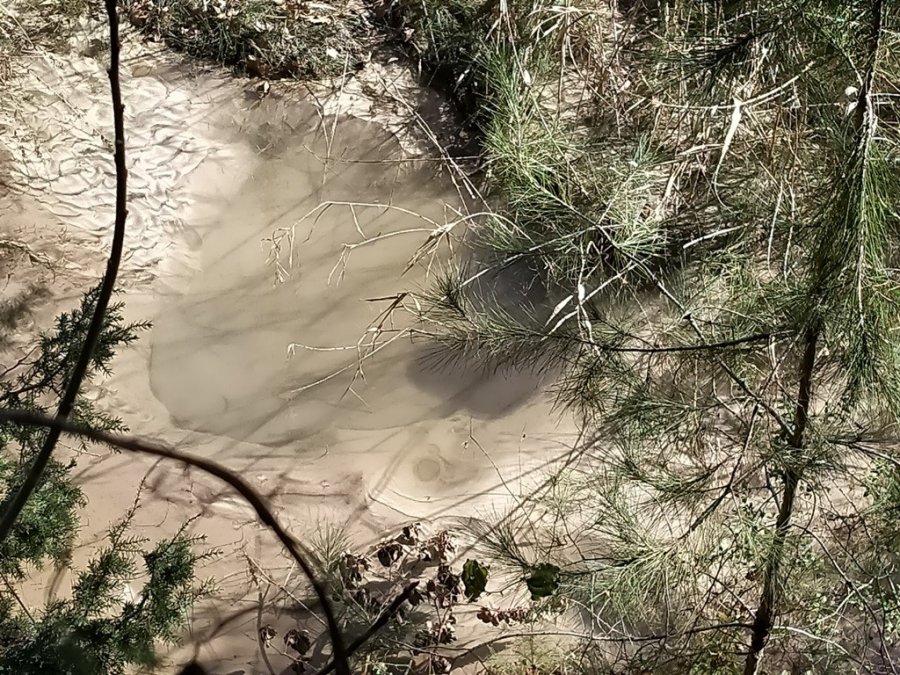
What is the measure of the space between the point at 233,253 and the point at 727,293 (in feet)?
4.45

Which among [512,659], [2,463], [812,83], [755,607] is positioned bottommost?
[512,659]

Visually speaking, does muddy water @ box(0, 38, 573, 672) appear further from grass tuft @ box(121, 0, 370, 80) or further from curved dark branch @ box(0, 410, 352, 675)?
curved dark branch @ box(0, 410, 352, 675)

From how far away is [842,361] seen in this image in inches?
42.6

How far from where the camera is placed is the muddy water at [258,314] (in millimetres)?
1960

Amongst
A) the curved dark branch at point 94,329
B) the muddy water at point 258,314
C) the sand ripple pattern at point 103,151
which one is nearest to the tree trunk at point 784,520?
the muddy water at point 258,314

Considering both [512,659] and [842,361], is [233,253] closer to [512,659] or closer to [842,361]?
[512,659]

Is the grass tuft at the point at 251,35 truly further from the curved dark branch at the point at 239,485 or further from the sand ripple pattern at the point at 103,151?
the curved dark branch at the point at 239,485

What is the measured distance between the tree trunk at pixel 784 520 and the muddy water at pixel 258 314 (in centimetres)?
71

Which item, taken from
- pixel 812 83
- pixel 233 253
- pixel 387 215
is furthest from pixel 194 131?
pixel 812 83

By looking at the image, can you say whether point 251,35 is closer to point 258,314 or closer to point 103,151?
point 103,151

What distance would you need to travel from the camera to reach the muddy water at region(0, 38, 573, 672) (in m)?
1.96

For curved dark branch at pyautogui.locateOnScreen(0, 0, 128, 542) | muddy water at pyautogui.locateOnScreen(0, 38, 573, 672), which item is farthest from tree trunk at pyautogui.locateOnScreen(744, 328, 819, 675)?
curved dark branch at pyautogui.locateOnScreen(0, 0, 128, 542)

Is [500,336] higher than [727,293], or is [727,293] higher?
[727,293]

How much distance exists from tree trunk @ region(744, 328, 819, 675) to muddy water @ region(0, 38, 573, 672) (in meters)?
0.71
